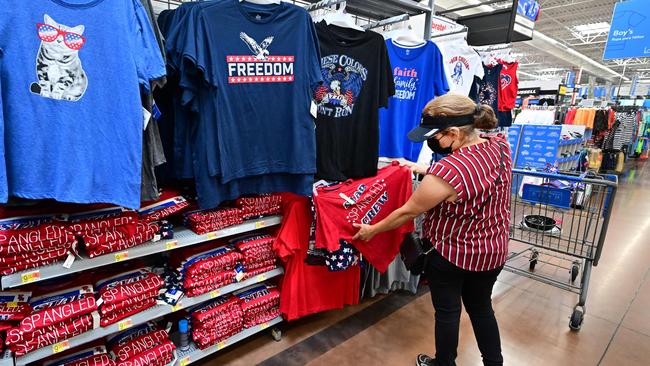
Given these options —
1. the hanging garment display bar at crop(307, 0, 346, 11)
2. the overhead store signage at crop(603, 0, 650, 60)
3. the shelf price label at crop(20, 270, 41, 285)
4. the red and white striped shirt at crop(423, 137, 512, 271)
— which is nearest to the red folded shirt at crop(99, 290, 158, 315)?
the shelf price label at crop(20, 270, 41, 285)

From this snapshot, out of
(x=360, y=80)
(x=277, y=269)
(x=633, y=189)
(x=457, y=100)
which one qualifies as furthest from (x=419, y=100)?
(x=633, y=189)

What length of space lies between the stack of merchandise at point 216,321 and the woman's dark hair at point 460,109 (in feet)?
5.75

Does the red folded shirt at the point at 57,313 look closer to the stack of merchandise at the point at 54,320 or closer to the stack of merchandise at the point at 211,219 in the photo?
the stack of merchandise at the point at 54,320

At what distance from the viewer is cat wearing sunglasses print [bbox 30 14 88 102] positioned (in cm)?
132

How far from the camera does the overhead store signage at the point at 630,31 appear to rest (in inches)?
231

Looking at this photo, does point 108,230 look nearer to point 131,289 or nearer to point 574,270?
point 131,289

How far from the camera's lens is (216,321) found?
7.26 ft

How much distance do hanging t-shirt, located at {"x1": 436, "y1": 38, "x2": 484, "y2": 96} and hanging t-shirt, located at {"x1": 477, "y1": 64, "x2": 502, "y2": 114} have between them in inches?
16.5

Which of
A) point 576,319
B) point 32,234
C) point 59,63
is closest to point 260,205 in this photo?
point 32,234

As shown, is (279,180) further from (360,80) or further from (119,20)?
(119,20)

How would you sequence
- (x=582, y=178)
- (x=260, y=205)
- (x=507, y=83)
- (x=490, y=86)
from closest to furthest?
(x=260, y=205), (x=582, y=178), (x=490, y=86), (x=507, y=83)

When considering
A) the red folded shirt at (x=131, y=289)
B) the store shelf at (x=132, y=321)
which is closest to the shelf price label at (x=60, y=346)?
the store shelf at (x=132, y=321)

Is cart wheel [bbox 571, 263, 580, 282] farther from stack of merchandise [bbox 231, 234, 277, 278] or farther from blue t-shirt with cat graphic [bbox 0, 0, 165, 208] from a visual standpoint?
blue t-shirt with cat graphic [bbox 0, 0, 165, 208]

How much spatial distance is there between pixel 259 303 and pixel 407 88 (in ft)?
6.51
